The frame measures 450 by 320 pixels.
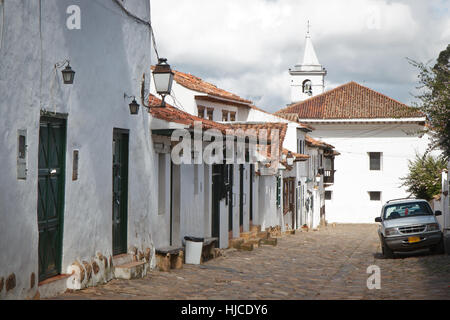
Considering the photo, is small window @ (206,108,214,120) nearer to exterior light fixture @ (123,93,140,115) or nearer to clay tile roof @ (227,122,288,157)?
clay tile roof @ (227,122,288,157)

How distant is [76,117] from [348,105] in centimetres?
4360

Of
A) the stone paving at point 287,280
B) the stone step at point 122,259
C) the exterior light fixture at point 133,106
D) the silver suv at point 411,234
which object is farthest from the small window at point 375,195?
the exterior light fixture at point 133,106

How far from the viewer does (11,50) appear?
7289mm

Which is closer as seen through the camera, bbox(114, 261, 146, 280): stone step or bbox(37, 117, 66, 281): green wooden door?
bbox(37, 117, 66, 281): green wooden door

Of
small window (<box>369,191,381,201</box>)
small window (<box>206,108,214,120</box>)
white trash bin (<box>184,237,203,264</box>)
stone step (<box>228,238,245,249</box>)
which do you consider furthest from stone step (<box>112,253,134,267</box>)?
small window (<box>369,191,381,201</box>)

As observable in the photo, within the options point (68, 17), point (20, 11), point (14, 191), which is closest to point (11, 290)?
point (14, 191)

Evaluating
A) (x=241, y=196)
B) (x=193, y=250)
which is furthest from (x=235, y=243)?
(x=193, y=250)

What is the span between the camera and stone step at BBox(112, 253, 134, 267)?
11.0 metres

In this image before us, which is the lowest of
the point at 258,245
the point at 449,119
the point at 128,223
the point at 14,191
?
the point at 258,245

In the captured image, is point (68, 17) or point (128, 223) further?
point (128, 223)

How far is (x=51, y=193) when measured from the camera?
8820 mm

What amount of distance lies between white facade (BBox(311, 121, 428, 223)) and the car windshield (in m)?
31.0
